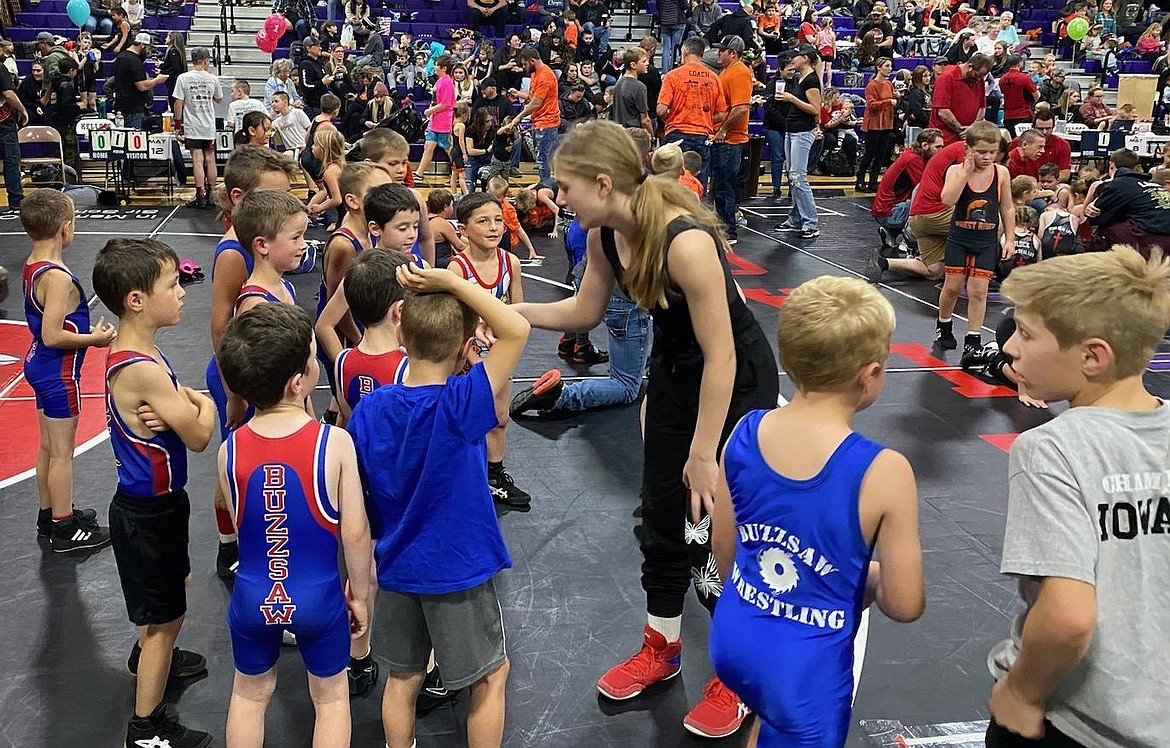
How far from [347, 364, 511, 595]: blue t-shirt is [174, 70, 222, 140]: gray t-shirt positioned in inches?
439

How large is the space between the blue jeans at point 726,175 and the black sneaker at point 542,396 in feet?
18.1

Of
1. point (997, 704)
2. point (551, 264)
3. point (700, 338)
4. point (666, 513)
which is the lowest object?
point (551, 264)

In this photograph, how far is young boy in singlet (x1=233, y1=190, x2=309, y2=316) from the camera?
391cm

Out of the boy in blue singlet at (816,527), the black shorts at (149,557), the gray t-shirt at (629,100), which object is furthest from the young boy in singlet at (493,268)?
the gray t-shirt at (629,100)

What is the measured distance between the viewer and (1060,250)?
32.1ft

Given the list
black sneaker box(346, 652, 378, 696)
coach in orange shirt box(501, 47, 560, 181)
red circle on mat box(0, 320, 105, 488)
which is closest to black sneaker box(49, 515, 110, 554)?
red circle on mat box(0, 320, 105, 488)

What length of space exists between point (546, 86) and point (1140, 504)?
1170 centimetres

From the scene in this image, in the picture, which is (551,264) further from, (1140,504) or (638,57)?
(1140,504)

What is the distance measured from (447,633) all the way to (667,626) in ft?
3.24

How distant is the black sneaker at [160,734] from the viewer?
3117mm

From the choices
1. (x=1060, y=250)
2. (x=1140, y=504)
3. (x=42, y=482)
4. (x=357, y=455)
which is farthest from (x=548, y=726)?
(x=1060, y=250)

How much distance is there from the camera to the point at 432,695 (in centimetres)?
340

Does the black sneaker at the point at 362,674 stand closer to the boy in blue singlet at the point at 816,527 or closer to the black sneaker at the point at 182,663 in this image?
the black sneaker at the point at 182,663

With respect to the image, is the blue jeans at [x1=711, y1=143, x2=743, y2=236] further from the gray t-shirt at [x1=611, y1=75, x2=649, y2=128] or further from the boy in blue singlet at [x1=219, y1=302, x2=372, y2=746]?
the boy in blue singlet at [x1=219, y1=302, x2=372, y2=746]
